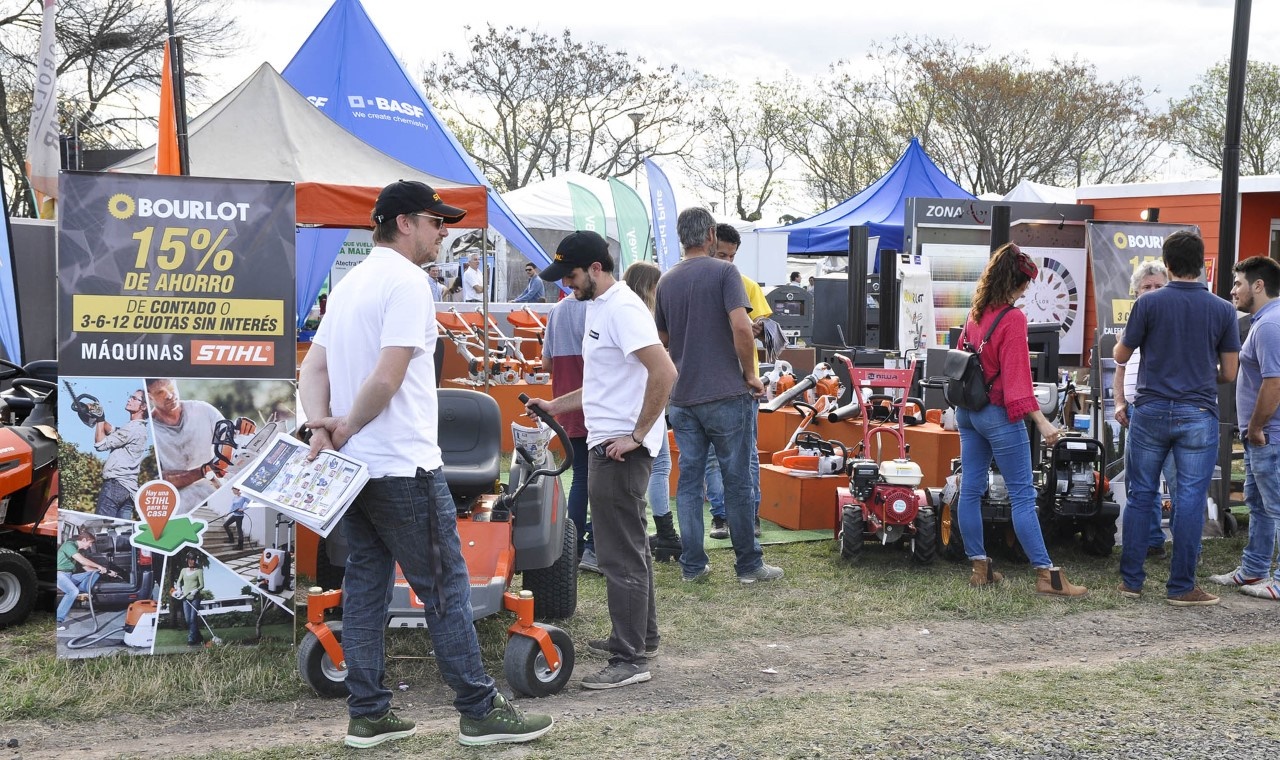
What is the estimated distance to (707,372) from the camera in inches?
210

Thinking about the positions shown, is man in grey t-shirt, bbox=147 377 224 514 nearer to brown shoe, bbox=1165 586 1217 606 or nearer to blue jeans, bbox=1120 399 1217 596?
blue jeans, bbox=1120 399 1217 596

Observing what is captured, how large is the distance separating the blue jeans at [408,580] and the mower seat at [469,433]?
139 centimetres

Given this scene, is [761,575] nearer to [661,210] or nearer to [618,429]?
[618,429]

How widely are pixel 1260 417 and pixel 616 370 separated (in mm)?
3386

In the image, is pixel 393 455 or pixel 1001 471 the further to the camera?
pixel 1001 471

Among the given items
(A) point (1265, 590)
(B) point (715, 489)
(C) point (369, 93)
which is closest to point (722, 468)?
(B) point (715, 489)

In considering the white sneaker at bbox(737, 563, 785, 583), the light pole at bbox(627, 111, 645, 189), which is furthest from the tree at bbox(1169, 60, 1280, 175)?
the white sneaker at bbox(737, 563, 785, 583)

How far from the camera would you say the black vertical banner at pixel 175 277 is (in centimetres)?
405

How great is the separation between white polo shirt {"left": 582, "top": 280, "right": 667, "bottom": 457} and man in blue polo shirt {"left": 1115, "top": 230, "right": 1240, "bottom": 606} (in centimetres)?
263

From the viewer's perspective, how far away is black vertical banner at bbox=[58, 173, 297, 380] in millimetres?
4047

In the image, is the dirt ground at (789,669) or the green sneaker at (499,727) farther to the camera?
the dirt ground at (789,669)

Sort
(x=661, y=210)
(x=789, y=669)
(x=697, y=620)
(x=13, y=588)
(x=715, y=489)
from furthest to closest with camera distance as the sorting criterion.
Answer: (x=661, y=210), (x=715, y=489), (x=697, y=620), (x=13, y=588), (x=789, y=669)

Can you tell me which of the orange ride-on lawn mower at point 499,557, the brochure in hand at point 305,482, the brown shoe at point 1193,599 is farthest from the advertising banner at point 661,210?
the brochure in hand at point 305,482

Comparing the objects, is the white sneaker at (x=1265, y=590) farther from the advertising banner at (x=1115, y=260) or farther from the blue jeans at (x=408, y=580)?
the blue jeans at (x=408, y=580)
